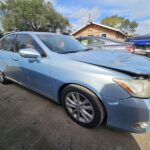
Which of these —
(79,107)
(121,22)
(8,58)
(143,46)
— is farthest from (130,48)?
(121,22)

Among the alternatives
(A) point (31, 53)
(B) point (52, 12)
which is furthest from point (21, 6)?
(A) point (31, 53)

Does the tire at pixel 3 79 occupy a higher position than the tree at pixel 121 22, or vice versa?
the tree at pixel 121 22

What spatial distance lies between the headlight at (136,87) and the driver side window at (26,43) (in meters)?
1.55

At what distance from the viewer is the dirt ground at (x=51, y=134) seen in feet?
7.67

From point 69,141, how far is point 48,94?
3.28 ft

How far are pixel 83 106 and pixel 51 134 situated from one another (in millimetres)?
657

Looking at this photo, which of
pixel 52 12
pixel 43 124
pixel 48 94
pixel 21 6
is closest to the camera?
pixel 43 124

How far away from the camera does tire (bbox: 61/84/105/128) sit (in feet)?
7.80

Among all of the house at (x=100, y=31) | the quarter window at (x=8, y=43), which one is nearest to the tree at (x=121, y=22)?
the house at (x=100, y=31)

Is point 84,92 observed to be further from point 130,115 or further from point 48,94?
point 48,94

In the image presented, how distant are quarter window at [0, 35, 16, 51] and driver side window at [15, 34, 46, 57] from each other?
0.23 metres

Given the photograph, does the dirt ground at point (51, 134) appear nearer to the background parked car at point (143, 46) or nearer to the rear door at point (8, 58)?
the rear door at point (8, 58)

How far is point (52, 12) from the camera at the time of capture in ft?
119

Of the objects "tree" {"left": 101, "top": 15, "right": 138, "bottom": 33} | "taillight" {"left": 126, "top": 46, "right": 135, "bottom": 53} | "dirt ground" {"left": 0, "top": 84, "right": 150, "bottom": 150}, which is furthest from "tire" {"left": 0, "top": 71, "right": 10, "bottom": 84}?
"tree" {"left": 101, "top": 15, "right": 138, "bottom": 33}
